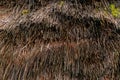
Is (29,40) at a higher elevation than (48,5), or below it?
below

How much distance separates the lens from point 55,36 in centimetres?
215

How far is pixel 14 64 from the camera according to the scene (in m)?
2.18

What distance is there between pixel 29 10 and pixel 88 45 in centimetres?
79

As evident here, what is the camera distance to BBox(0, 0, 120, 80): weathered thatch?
7.00 ft

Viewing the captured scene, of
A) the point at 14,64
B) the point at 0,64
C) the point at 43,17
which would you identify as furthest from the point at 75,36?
the point at 0,64

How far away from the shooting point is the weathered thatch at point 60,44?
2133 mm

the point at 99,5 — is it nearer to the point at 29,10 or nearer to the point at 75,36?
the point at 75,36

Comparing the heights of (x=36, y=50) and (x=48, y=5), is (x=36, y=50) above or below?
below

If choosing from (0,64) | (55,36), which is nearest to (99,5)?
(55,36)

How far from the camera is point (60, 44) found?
215 centimetres

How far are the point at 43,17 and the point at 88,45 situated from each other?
0.59 metres

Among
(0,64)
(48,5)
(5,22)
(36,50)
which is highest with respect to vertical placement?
(48,5)

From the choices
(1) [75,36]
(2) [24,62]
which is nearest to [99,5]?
(1) [75,36]

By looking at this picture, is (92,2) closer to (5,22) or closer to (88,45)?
(88,45)
